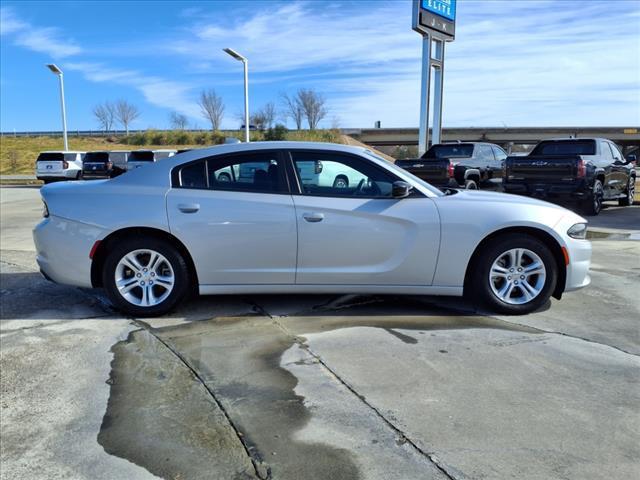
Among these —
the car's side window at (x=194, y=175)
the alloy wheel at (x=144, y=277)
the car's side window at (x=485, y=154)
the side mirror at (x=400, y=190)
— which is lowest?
the alloy wheel at (x=144, y=277)

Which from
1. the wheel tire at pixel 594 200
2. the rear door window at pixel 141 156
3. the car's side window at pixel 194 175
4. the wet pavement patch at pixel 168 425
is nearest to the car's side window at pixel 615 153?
the wheel tire at pixel 594 200

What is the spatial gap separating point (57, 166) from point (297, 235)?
25974 mm

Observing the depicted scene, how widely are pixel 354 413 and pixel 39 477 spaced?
5.25 feet

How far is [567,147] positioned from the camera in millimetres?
13211

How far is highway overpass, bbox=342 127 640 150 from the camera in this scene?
80.6 meters

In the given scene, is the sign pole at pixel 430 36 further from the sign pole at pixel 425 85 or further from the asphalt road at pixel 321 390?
the asphalt road at pixel 321 390

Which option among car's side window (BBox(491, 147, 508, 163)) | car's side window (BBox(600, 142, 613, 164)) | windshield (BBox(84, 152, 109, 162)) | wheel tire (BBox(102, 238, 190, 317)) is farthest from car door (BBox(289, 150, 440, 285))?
windshield (BBox(84, 152, 109, 162))

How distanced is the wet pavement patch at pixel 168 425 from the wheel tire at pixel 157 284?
0.92 m

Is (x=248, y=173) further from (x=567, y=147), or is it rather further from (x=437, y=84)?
(x=437, y=84)

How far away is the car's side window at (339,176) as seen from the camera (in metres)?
4.68

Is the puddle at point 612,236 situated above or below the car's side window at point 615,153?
below

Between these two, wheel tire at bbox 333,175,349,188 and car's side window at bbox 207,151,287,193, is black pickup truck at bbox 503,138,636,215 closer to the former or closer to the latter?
wheel tire at bbox 333,175,349,188

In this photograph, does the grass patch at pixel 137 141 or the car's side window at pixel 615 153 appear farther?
the grass patch at pixel 137 141

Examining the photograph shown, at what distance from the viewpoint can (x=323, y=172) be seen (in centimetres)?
475
